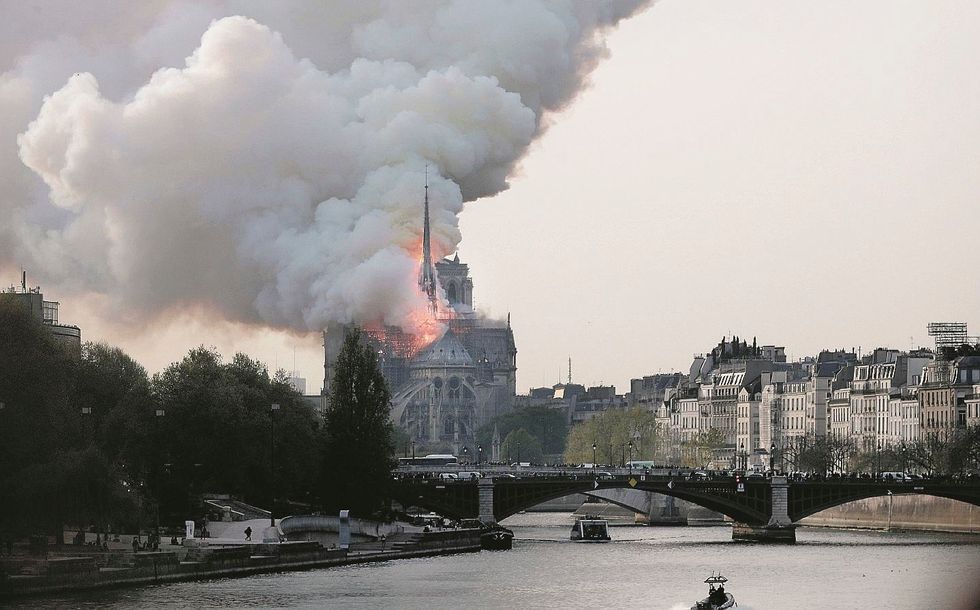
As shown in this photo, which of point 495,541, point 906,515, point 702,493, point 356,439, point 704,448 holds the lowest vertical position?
point 495,541

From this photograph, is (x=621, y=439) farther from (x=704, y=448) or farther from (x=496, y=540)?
(x=496, y=540)

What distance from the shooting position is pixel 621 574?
85438 mm

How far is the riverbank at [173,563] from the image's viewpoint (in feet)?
222

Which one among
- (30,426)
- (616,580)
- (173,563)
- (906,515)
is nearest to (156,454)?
(30,426)

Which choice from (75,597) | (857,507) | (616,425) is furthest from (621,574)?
(616,425)

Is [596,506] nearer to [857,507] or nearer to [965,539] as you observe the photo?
[857,507]

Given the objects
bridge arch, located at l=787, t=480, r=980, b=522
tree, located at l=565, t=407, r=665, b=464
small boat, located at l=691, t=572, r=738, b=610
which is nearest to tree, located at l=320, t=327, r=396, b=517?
bridge arch, located at l=787, t=480, r=980, b=522

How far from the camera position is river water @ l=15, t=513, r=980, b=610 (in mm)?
71562

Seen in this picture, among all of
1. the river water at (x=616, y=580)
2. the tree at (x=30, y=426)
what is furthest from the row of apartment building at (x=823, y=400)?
the tree at (x=30, y=426)

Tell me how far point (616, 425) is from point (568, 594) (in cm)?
12052

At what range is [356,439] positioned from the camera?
100562mm

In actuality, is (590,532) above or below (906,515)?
below

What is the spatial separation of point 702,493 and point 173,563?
41.3m

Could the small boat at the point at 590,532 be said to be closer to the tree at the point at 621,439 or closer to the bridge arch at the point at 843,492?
the bridge arch at the point at 843,492
